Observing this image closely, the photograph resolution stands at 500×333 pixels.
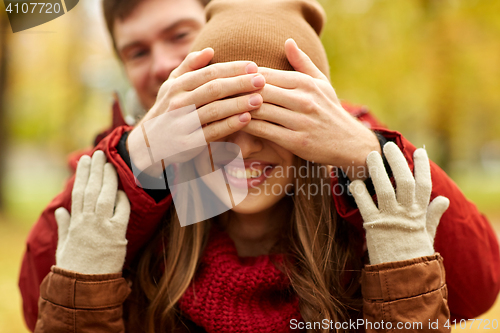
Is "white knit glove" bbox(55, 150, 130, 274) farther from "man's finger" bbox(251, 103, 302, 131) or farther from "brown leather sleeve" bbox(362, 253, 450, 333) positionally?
"brown leather sleeve" bbox(362, 253, 450, 333)

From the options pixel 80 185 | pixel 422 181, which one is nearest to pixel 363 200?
pixel 422 181

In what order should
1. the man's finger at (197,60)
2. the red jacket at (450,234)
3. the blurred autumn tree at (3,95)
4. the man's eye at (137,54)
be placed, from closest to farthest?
1. the man's finger at (197,60)
2. the red jacket at (450,234)
3. the man's eye at (137,54)
4. the blurred autumn tree at (3,95)

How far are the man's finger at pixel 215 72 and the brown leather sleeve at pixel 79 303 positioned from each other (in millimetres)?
864

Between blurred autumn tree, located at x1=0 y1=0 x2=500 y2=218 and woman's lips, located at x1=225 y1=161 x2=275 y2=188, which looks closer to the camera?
woman's lips, located at x1=225 y1=161 x2=275 y2=188

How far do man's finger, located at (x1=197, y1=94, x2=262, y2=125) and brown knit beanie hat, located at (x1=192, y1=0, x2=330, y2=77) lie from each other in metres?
0.18

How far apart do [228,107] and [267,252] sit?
0.79 metres

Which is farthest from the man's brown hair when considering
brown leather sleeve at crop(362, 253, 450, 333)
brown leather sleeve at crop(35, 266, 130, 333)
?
brown leather sleeve at crop(362, 253, 450, 333)

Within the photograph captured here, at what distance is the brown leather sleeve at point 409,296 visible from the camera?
1.44 m

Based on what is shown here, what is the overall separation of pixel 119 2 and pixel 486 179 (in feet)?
61.8

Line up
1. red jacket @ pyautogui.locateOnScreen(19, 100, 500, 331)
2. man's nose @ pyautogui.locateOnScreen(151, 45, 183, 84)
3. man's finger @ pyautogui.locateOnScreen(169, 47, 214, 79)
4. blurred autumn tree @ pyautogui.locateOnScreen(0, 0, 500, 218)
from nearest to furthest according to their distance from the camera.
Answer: man's finger @ pyautogui.locateOnScreen(169, 47, 214, 79) < red jacket @ pyautogui.locateOnScreen(19, 100, 500, 331) < man's nose @ pyautogui.locateOnScreen(151, 45, 183, 84) < blurred autumn tree @ pyautogui.locateOnScreen(0, 0, 500, 218)

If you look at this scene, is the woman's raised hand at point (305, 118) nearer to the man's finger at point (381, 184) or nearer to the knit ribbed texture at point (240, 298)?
the man's finger at point (381, 184)

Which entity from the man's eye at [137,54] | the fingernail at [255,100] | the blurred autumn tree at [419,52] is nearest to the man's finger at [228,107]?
the fingernail at [255,100]

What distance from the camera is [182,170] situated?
6.02 ft

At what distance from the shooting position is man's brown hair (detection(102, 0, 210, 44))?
2416mm
